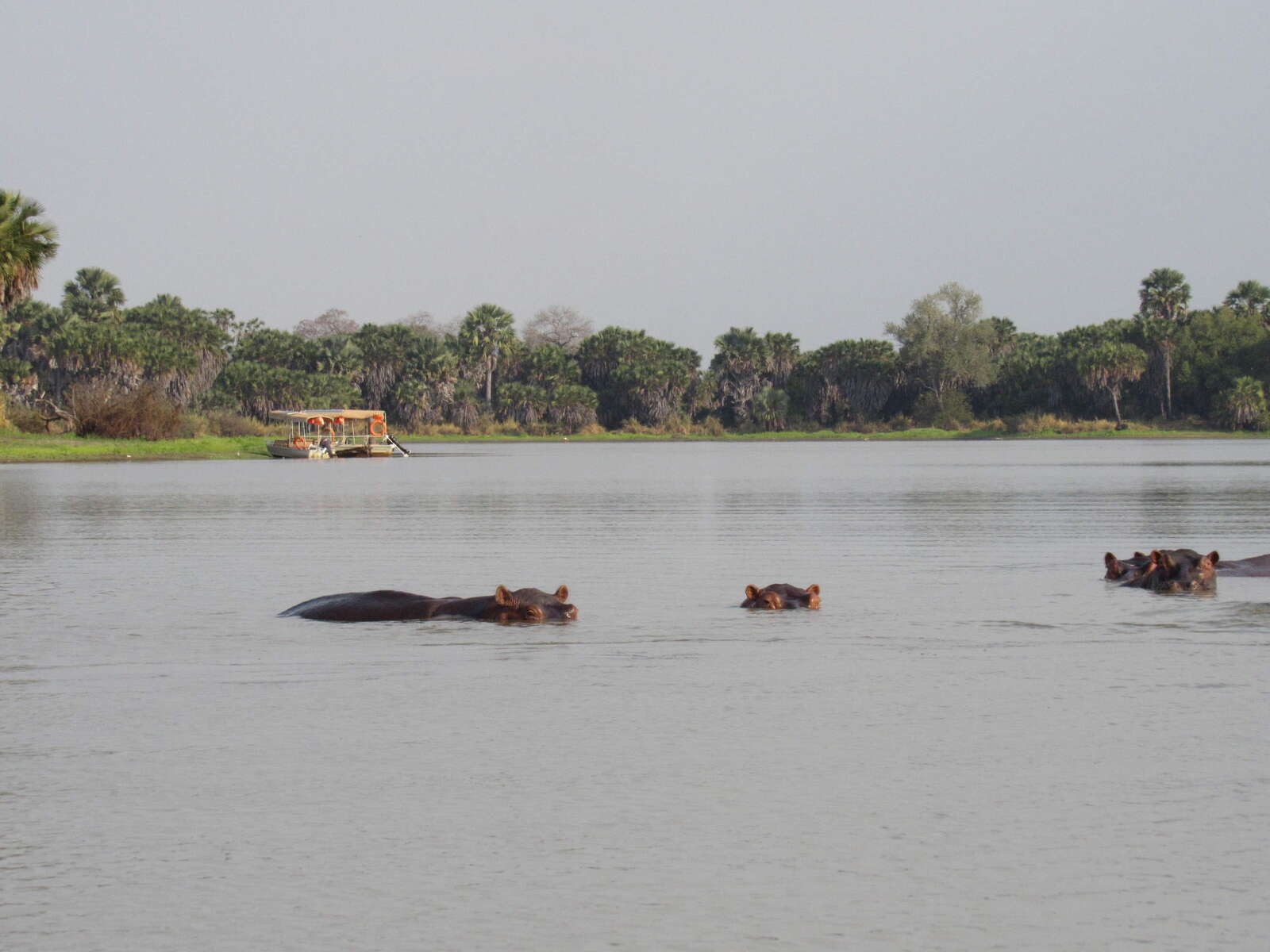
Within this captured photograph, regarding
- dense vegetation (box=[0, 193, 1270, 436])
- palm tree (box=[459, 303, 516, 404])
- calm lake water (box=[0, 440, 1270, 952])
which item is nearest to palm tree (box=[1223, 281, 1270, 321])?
dense vegetation (box=[0, 193, 1270, 436])

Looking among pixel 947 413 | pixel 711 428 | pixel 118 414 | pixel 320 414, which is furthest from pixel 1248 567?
pixel 711 428

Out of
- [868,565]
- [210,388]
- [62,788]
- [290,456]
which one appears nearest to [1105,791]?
[62,788]

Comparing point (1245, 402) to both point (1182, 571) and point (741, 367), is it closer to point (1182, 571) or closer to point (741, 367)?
point (741, 367)

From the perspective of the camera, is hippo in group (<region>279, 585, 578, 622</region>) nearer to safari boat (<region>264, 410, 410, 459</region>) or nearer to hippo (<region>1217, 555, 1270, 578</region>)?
hippo (<region>1217, 555, 1270, 578</region>)

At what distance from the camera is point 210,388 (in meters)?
116

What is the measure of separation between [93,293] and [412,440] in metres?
26.5

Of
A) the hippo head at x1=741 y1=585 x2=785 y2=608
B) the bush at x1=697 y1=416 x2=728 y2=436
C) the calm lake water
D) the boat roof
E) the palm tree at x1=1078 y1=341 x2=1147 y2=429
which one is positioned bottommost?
the calm lake water

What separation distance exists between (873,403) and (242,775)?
126 metres

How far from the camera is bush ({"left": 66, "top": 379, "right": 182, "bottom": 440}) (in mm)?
81250

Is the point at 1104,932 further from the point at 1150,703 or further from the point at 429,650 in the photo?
the point at 429,650

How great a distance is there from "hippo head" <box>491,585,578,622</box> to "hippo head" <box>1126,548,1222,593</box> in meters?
6.29

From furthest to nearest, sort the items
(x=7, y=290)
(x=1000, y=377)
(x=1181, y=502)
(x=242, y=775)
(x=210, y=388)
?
(x=1000, y=377)
(x=210, y=388)
(x=7, y=290)
(x=1181, y=502)
(x=242, y=775)

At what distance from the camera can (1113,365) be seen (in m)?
118

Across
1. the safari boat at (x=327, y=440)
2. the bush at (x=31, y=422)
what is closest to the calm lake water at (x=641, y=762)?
the bush at (x=31, y=422)
